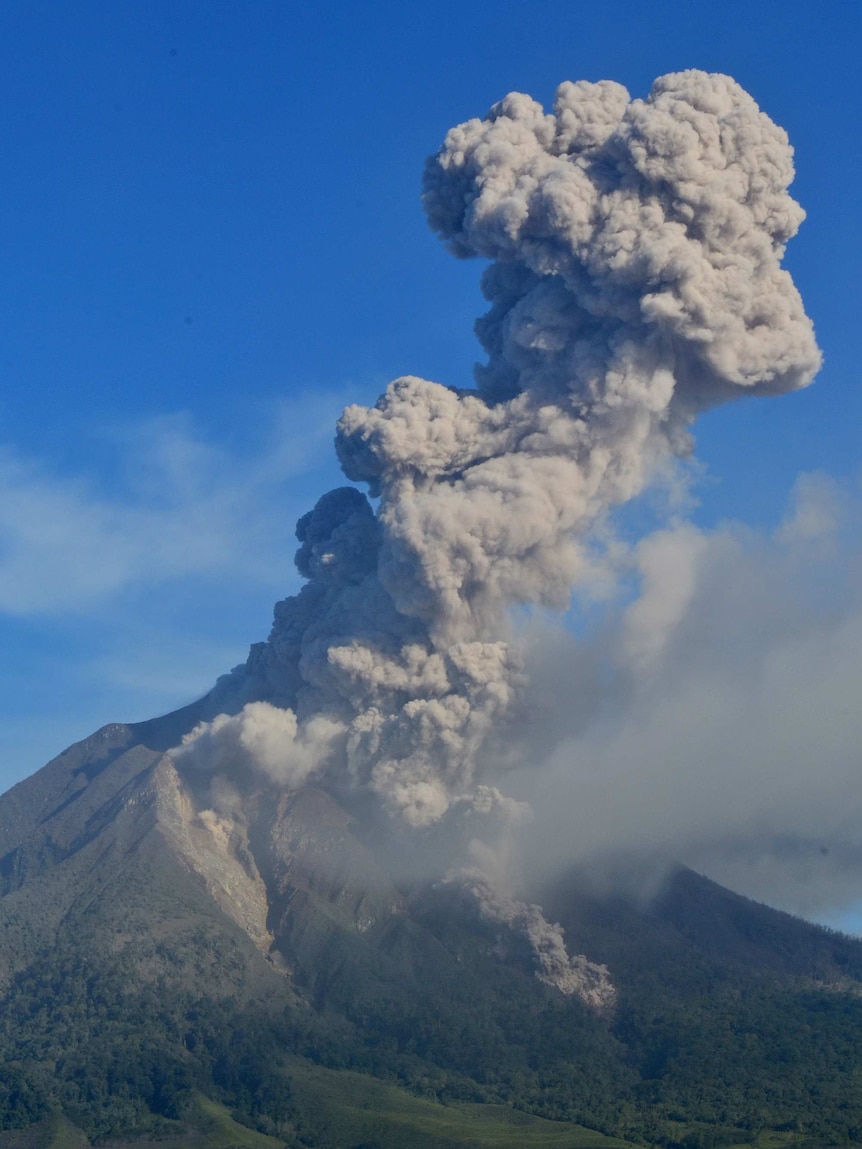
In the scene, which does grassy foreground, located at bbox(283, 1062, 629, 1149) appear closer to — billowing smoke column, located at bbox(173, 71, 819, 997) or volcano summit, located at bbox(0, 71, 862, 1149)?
volcano summit, located at bbox(0, 71, 862, 1149)

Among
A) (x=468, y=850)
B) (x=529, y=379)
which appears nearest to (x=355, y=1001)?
(x=468, y=850)

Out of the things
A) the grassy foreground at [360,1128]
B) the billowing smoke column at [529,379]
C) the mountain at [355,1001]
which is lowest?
the grassy foreground at [360,1128]

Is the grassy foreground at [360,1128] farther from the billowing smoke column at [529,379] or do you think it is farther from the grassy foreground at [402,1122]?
the billowing smoke column at [529,379]

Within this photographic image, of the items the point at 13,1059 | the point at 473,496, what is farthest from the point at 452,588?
the point at 13,1059

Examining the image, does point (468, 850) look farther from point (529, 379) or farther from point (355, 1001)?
point (529, 379)

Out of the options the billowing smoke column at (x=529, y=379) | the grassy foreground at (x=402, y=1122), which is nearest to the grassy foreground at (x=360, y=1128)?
the grassy foreground at (x=402, y=1122)

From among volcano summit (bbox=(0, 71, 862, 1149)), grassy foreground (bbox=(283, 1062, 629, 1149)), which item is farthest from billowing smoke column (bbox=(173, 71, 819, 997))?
grassy foreground (bbox=(283, 1062, 629, 1149))
